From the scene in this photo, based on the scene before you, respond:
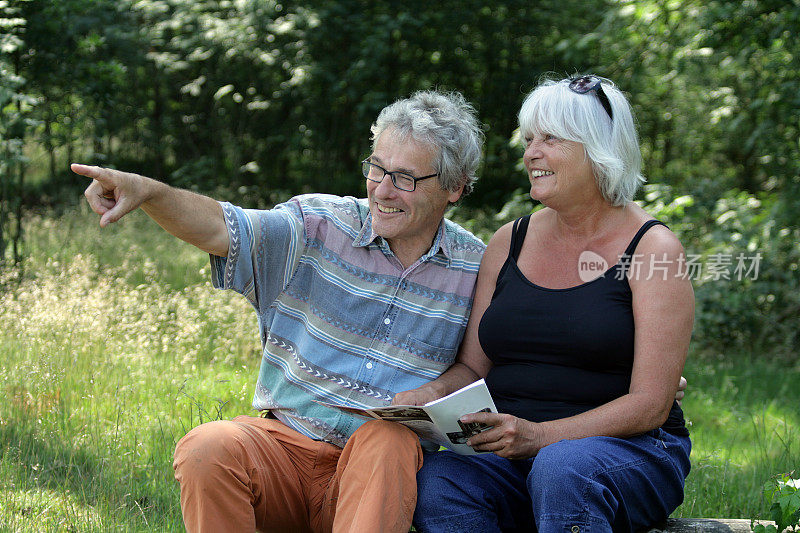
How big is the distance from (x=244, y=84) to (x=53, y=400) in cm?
778

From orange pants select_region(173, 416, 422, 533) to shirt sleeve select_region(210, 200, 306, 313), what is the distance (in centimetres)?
42

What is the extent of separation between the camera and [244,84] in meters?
10.7

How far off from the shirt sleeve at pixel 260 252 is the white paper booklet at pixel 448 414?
1.54 feet

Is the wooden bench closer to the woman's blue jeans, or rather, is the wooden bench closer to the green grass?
the woman's blue jeans

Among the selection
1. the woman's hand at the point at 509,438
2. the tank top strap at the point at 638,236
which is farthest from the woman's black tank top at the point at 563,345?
the woman's hand at the point at 509,438

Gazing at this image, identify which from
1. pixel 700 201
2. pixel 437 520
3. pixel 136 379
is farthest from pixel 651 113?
pixel 437 520

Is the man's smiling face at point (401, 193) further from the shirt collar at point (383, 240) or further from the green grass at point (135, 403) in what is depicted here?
the green grass at point (135, 403)

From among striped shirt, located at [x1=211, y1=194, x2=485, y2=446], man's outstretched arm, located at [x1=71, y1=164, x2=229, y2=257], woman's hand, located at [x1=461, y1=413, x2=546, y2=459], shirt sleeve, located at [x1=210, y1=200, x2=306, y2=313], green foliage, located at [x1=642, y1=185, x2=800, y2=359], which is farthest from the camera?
green foliage, located at [x1=642, y1=185, x2=800, y2=359]

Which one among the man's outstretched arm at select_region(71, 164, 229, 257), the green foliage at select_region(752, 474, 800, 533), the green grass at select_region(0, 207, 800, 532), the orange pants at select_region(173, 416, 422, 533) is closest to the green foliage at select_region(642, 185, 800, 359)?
the green grass at select_region(0, 207, 800, 532)

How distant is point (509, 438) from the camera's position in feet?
7.48

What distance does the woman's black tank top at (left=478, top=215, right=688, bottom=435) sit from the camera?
2414 millimetres

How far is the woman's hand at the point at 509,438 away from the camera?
2.28 m

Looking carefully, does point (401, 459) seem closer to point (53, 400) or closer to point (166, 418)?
point (166, 418)

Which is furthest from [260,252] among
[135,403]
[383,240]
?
[135,403]
